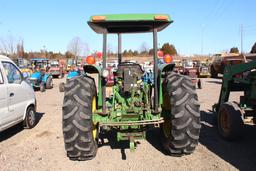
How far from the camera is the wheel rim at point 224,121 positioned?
632 cm

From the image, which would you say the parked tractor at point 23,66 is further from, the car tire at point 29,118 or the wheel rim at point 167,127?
the wheel rim at point 167,127

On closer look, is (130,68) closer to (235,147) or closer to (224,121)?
(224,121)

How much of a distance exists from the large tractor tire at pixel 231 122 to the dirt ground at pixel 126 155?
0.16 metres

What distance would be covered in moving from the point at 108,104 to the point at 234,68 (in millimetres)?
2880

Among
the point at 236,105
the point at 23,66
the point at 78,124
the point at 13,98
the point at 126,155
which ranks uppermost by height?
the point at 23,66

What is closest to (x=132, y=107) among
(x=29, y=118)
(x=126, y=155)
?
(x=126, y=155)

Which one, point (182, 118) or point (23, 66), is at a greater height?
point (23, 66)

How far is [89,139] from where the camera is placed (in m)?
4.99

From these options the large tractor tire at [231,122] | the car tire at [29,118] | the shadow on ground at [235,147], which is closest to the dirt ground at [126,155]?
the shadow on ground at [235,147]

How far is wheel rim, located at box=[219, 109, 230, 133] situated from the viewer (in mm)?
6324

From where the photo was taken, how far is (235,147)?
5777mm

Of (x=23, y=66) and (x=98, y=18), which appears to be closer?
(x=98, y=18)

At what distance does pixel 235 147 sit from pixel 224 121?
863mm

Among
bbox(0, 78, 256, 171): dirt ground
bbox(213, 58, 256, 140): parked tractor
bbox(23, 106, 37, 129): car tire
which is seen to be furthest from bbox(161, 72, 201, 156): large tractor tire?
bbox(23, 106, 37, 129): car tire
